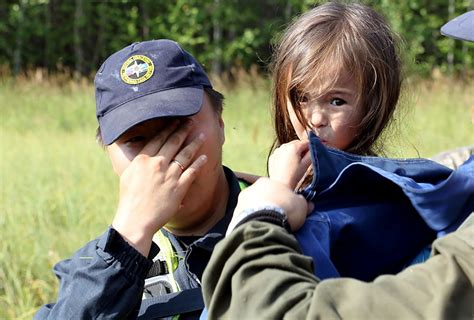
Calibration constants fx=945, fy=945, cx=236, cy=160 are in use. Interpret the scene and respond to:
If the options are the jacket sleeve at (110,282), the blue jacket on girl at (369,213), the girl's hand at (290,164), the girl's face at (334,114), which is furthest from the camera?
the girl's face at (334,114)

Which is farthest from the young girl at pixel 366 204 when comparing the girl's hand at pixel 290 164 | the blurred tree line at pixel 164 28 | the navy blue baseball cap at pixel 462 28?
the blurred tree line at pixel 164 28

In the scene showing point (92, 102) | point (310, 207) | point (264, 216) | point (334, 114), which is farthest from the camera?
point (92, 102)

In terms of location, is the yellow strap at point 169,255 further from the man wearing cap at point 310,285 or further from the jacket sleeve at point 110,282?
the man wearing cap at point 310,285

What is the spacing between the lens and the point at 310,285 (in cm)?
153

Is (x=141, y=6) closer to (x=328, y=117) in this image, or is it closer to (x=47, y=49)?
(x=47, y=49)

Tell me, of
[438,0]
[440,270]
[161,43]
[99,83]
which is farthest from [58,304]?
[438,0]

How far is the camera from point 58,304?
7.53 feet

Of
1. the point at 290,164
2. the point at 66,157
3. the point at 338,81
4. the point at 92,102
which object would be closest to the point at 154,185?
the point at 290,164

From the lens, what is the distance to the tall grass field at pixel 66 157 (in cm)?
491

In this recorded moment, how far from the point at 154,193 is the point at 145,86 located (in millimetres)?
320

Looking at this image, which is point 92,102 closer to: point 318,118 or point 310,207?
point 318,118

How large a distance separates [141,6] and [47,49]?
3114 millimetres

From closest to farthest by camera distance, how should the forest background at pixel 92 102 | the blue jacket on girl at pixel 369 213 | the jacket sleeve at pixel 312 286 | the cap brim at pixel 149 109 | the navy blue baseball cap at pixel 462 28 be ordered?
the jacket sleeve at pixel 312 286 → the blue jacket on girl at pixel 369 213 → the navy blue baseball cap at pixel 462 28 → the cap brim at pixel 149 109 → the forest background at pixel 92 102

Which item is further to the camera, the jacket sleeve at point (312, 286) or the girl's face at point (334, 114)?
the girl's face at point (334, 114)
